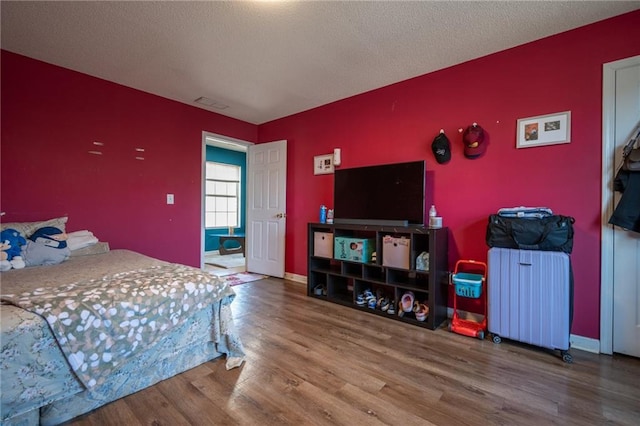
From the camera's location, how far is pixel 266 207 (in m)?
4.45

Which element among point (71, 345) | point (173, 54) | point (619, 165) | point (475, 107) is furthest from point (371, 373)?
point (173, 54)

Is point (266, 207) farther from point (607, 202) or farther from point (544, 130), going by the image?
point (607, 202)

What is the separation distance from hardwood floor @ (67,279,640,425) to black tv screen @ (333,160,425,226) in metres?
1.13

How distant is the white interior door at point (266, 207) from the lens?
4254 millimetres

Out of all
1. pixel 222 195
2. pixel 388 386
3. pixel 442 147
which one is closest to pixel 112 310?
pixel 388 386

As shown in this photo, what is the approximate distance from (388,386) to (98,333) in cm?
157

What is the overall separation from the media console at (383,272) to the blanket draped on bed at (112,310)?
1633 mm

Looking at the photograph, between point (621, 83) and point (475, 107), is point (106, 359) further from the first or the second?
point (621, 83)

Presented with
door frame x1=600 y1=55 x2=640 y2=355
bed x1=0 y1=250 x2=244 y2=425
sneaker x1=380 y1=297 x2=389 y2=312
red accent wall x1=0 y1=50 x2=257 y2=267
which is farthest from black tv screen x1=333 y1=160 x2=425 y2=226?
red accent wall x1=0 y1=50 x2=257 y2=267

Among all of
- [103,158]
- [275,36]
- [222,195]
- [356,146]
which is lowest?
[222,195]

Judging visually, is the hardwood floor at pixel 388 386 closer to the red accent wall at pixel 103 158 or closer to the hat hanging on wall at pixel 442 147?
the hat hanging on wall at pixel 442 147

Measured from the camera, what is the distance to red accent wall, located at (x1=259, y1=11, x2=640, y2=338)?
2.15 metres

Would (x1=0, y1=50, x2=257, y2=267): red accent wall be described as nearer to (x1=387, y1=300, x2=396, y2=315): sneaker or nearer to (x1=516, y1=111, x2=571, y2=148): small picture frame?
(x1=387, y1=300, x2=396, y2=315): sneaker

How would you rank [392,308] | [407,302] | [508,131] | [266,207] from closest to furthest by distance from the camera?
[508,131] → [407,302] → [392,308] → [266,207]
